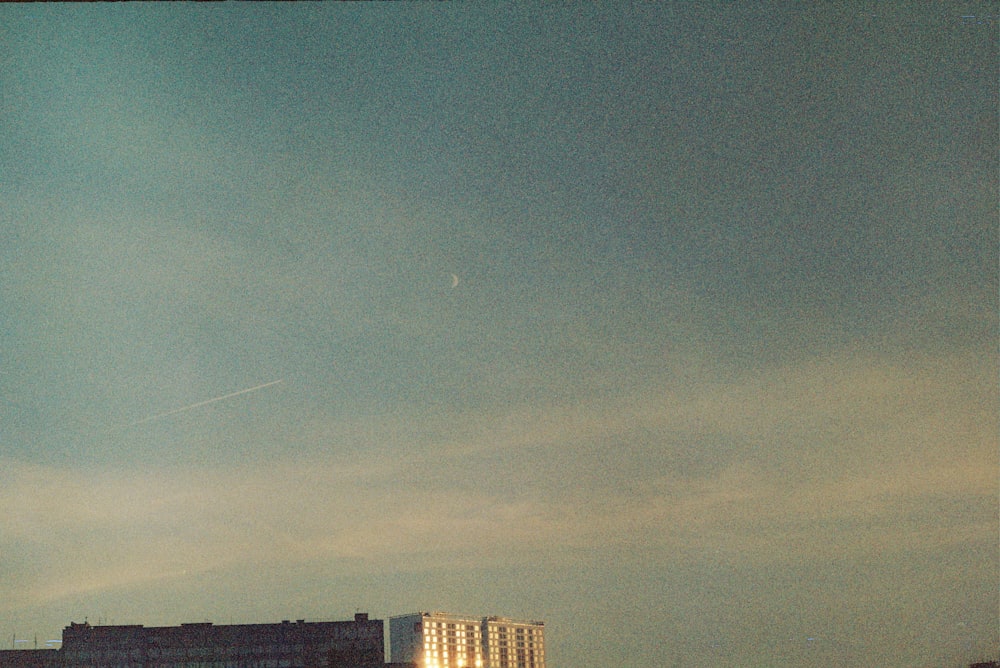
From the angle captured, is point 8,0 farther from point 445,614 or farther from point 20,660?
point 445,614

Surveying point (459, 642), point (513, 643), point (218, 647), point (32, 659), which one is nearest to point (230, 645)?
point (218, 647)

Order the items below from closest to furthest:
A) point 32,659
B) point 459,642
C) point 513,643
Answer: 1. point 32,659
2. point 459,642
3. point 513,643

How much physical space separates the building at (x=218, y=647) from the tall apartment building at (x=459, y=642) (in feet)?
54.7

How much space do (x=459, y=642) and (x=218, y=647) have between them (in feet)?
89.2

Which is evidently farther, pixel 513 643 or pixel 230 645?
pixel 513 643

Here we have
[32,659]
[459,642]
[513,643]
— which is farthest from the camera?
[513,643]

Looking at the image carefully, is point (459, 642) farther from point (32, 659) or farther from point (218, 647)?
point (32, 659)

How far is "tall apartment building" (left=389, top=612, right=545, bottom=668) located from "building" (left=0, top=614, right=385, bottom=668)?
16.7 metres

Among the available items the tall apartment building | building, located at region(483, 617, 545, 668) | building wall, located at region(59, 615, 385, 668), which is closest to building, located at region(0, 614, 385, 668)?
building wall, located at region(59, 615, 385, 668)

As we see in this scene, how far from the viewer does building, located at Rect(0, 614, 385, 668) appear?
57500 millimetres

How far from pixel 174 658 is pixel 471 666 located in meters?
30.2

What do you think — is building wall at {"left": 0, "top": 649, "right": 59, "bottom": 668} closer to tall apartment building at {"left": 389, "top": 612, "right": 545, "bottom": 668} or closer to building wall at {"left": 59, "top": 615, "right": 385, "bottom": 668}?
building wall at {"left": 59, "top": 615, "right": 385, "bottom": 668}

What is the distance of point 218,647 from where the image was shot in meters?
59.6

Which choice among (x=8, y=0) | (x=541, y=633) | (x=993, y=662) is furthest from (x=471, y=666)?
(x=8, y=0)
